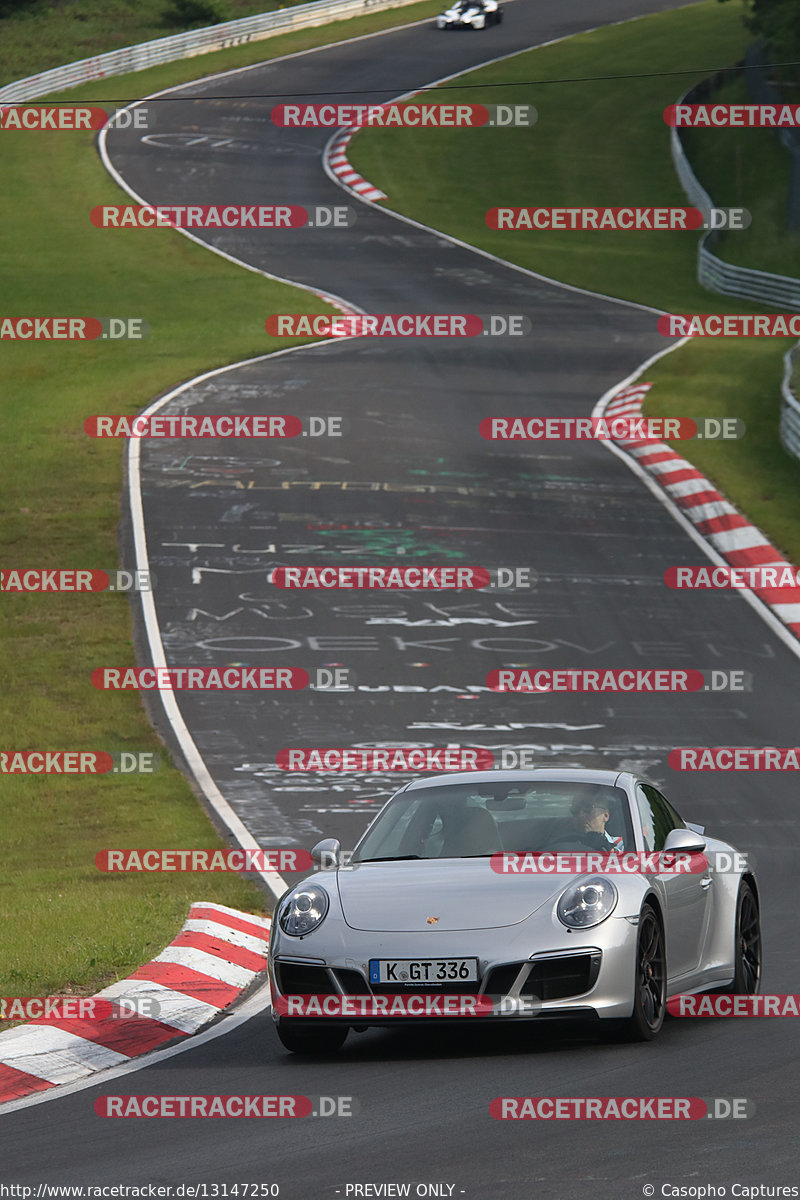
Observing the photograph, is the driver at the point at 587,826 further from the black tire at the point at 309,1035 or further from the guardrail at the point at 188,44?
the guardrail at the point at 188,44

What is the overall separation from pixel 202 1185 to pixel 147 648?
14525 mm

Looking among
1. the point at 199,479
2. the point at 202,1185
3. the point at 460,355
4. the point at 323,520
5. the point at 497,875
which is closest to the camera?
the point at 202,1185

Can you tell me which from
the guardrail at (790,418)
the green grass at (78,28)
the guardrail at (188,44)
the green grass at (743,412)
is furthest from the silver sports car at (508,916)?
the green grass at (78,28)

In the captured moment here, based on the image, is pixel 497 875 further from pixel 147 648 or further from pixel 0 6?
pixel 0 6

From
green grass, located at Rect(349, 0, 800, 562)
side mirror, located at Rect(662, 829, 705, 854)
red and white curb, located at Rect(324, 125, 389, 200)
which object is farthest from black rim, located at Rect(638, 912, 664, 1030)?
red and white curb, located at Rect(324, 125, 389, 200)

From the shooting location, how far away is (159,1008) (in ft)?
30.7

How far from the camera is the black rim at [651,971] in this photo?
28.0 feet

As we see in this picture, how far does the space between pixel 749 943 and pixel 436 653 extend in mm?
10434

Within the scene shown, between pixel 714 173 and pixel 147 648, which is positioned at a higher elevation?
pixel 147 648

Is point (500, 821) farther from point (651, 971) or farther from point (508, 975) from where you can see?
point (508, 975)

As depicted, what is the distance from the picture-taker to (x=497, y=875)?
877 cm

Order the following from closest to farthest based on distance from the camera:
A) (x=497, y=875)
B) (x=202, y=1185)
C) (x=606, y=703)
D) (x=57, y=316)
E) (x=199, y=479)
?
(x=202, y=1185) → (x=497, y=875) → (x=606, y=703) → (x=199, y=479) → (x=57, y=316)

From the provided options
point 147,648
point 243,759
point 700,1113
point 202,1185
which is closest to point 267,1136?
point 202,1185

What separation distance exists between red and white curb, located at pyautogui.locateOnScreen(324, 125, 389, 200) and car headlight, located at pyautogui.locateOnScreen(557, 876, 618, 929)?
4729cm
